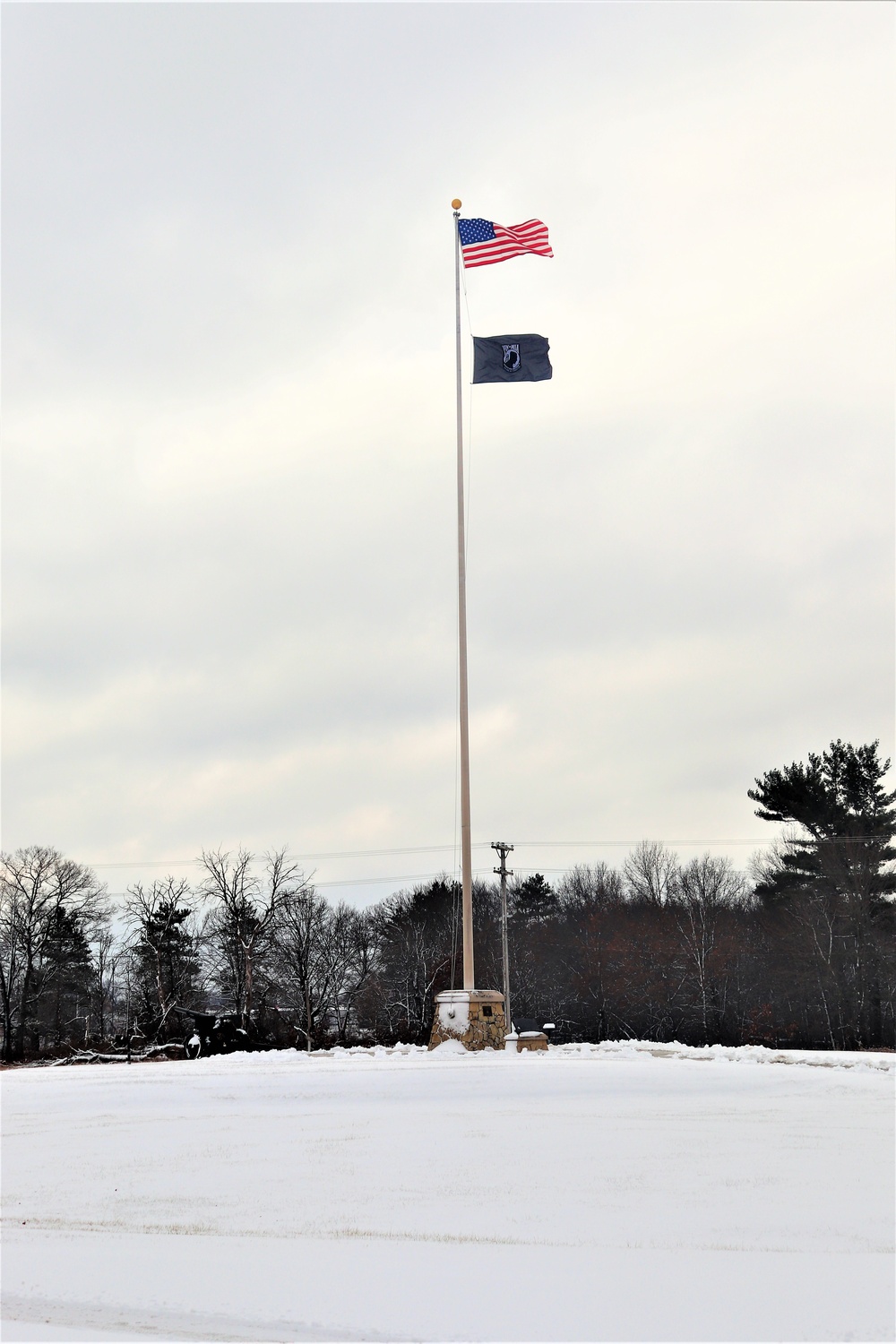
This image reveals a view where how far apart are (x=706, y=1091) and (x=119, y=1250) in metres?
7.42

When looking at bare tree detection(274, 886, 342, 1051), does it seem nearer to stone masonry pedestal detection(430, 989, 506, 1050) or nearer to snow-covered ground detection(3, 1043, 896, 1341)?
stone masonry pedestal detection(430, 989, 506, 1050)

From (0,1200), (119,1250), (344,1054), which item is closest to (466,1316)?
(119,1250)

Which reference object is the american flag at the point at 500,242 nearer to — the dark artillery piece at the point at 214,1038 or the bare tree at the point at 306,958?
the dark artillery piece at the point at 214,1038

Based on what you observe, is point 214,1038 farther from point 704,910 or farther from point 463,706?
point 704,910

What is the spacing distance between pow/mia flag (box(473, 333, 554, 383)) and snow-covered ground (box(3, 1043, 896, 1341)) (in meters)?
12.4

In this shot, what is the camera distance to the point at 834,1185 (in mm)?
8258

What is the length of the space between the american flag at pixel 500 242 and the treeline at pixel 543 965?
2703 centimetres

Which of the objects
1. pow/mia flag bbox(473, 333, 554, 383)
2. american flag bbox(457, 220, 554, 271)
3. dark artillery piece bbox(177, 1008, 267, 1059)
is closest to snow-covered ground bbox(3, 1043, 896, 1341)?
dark artillery piece bbox(177, 1008, 267, 1059)

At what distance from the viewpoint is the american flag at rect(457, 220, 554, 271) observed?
2078 cm

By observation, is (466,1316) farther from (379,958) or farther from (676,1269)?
(379,958)

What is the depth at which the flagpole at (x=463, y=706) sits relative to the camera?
1839cm

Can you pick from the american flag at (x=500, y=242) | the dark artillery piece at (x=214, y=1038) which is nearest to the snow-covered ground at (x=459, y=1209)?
the dark artillery piece at (x=214, y=1038)

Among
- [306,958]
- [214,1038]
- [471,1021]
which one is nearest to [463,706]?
[471,1021]

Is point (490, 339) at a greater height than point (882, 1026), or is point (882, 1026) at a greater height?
point (490, 339)
